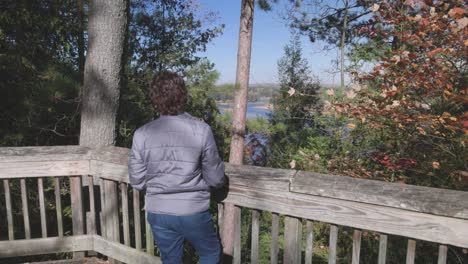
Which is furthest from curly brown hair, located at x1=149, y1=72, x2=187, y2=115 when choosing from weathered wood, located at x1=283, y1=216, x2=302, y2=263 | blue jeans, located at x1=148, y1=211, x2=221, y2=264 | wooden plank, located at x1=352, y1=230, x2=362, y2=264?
wooden plank, located at x1=352, y1=230, x2=362, y2=264

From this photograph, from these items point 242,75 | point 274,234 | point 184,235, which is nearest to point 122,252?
point 184,235

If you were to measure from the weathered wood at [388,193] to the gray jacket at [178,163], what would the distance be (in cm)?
49

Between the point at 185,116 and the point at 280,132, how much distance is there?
29.4 feet

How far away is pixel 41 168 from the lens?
2635 millimetres

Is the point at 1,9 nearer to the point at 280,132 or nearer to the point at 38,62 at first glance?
the point at 38,62

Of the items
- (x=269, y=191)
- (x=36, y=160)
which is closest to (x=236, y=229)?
(x=269, y=191)

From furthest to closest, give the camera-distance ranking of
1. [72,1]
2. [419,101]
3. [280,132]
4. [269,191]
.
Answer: [280,132] < [72,1] < [419,101] < [269,191]

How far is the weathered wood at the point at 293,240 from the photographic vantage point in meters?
1.93

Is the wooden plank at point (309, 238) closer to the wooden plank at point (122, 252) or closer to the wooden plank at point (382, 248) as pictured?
the wooden plank at point (382, 248)

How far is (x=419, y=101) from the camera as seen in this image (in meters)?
4.21

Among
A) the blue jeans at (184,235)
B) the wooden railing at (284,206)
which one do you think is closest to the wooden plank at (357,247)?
the wooden railing at (284,206)

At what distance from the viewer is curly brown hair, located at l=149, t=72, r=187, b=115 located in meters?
2.00

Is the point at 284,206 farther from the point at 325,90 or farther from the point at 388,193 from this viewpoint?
the point at 325,90

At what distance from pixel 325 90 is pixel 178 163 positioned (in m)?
5.30
